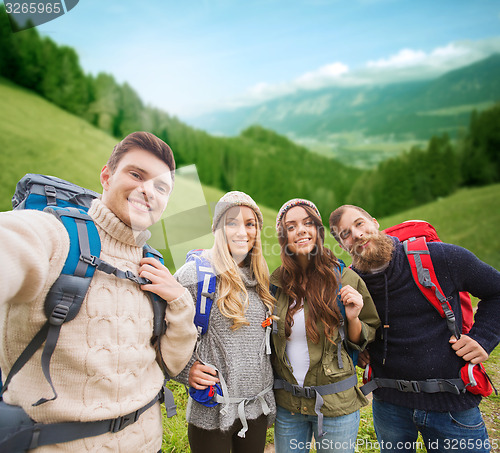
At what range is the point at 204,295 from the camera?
7.94ft

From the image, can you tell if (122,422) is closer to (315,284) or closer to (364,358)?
(315,284)

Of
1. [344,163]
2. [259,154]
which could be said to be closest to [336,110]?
[344,163]

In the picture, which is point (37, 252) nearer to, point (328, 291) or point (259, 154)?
point (328, 291)

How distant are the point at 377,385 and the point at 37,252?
2841 mm

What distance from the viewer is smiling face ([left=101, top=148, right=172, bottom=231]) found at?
1.69 metres

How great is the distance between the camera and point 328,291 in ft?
8.52

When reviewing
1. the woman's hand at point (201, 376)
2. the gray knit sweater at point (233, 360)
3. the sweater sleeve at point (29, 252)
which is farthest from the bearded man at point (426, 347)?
the sweater sleeve at point (29, 252)

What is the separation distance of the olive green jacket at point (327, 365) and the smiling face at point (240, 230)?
0.59 m

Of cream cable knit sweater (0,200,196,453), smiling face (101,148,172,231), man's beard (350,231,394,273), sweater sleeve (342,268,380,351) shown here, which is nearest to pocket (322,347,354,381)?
sweater sleeve (342,268,380,351)

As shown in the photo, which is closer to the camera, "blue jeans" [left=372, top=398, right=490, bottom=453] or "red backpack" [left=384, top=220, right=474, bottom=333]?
"blue jeans" [left=372, top=398, right=490, bottom=453]

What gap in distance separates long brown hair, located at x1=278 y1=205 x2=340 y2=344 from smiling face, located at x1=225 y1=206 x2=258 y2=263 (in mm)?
356

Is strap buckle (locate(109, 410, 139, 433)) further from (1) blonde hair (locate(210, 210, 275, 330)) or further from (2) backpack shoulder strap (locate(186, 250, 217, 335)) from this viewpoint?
(1) blonde hair (locate(210, 210, 275, 330))

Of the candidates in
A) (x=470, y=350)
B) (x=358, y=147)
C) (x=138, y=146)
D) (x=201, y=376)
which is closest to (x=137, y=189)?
(x=138, y=146)

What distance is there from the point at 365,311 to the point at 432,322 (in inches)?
21.9
